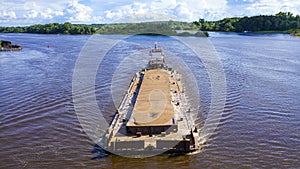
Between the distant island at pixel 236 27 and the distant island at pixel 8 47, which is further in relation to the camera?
the distant island at pixel 236 27

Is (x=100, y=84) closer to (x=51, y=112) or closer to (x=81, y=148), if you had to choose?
(x=51, y=112)

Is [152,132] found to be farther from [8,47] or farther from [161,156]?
[8,47]

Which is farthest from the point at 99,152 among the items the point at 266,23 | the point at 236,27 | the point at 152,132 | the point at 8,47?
the point at 236,27

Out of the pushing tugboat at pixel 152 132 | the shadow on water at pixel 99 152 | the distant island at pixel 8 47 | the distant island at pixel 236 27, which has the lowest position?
the shadow on water at pixel 99 152

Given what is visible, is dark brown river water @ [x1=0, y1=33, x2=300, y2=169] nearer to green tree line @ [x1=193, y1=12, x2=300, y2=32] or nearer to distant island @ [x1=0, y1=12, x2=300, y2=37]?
distant island @ [x1=0, y1=12, x2=300, y2=37]

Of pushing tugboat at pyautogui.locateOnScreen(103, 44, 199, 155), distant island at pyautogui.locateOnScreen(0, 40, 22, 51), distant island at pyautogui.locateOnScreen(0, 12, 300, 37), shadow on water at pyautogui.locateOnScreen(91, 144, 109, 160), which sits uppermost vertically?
distant island at pyautogui.locateOnScreen(0, 12, 300, 37)

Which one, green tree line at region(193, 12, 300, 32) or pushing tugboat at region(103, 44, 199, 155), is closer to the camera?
pushing tugboat at region(103, 44, 199, 155)

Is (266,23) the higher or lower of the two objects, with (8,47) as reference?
higher

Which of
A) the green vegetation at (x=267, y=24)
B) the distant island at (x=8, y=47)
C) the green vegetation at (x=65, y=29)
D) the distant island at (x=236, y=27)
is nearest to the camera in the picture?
the distant island at (x=8, y=47)

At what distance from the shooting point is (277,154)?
38.6 ft

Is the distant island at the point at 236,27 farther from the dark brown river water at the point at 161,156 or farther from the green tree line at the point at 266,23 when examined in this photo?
the dark brown river water at the point at 161,156

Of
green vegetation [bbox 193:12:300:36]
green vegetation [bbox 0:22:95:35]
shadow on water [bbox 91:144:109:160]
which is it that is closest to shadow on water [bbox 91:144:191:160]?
shadow on water [bbox 91:144:109:160]

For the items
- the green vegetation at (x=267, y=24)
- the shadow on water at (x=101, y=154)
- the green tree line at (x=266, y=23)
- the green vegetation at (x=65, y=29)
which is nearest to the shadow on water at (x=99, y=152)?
the shadow on water at (x=101, y=154)

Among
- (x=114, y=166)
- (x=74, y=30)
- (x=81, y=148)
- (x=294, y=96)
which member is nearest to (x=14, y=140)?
(x=81, y=148)
